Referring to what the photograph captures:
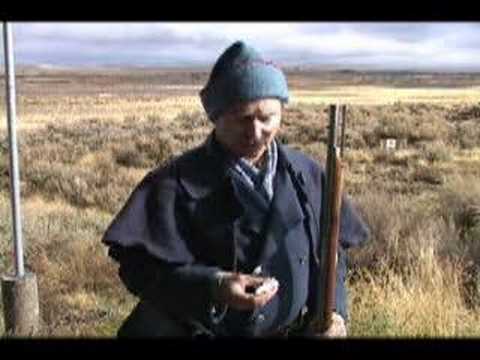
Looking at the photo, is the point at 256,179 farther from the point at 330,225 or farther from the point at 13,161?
the point at 13,161

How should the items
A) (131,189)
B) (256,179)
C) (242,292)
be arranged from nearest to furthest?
(242,292), (256,179), (131,189)

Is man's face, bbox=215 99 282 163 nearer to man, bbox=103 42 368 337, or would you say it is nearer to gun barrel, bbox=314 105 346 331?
man, bbox=103 42 368 337

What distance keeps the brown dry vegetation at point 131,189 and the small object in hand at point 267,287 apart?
42 centimetres

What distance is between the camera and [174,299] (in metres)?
1.87

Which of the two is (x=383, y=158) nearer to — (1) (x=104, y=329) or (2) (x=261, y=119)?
(1) (x=104, y=329)

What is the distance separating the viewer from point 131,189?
435 centimetres

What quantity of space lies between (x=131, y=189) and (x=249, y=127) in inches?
101

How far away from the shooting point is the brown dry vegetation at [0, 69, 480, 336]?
3.23 m

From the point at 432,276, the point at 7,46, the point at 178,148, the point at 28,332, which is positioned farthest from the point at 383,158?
the point at 7,46

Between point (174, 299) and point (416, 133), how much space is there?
9393 millimetres

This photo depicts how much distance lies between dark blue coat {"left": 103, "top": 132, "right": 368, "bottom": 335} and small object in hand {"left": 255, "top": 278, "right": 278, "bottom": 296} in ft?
0.10

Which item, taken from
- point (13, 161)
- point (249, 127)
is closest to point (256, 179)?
point (249, 127)

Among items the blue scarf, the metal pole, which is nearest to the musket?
the blue scarf

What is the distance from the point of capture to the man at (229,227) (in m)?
1.82
